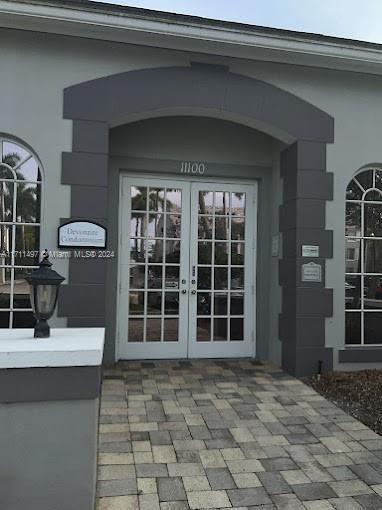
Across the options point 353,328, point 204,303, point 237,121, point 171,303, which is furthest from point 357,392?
point 237,121

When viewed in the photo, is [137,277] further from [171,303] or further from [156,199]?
[156,199]

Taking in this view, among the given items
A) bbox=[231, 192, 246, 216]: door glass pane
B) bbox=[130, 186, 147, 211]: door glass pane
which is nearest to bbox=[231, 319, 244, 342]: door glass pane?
bbox=[231, 192, 246, 216]: door glass pane

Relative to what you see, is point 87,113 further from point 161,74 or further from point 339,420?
point 339,420

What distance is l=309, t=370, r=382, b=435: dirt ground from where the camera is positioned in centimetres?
395

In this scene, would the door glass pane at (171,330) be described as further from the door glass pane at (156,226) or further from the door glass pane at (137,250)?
the door glass pane at (156,226)

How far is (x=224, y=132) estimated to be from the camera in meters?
5.82

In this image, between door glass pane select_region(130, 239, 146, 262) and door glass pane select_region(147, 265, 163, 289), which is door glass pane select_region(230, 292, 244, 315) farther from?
door glass pane select_region(130, 239, 146, 262)

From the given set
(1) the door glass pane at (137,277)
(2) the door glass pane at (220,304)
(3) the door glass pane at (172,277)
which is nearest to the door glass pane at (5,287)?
(1) the door glass pane at (137,277)

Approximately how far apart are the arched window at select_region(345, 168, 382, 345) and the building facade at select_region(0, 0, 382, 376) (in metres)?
0.02

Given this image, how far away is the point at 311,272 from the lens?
205 inches

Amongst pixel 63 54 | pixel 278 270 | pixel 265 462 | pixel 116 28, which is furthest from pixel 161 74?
pixel 265 462

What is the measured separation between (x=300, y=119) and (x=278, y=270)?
179 centimetres

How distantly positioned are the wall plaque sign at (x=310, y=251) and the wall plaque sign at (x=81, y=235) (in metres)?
2.21

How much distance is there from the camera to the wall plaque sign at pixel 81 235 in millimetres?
4656
